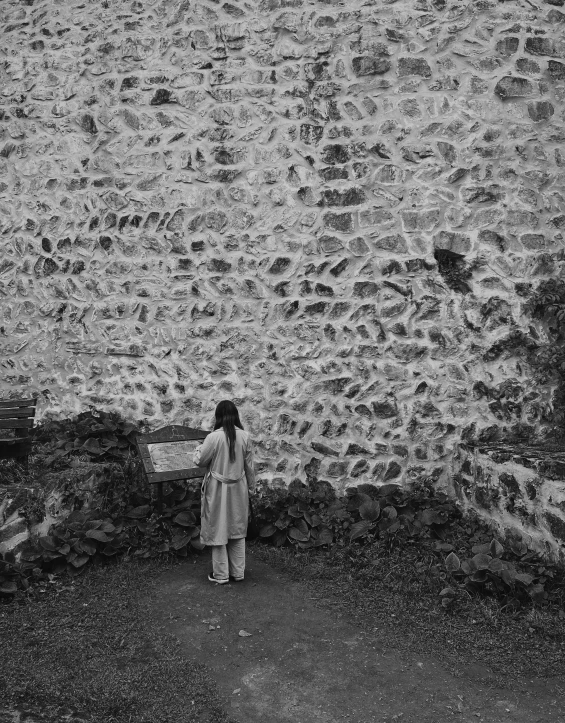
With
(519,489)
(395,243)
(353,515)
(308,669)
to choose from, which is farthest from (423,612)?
(395,243)

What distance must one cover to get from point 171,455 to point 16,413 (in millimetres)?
1285

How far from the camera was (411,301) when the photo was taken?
7.37 m

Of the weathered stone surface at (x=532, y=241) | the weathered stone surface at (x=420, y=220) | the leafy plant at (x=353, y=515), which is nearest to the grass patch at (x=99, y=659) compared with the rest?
the leafy plant at (x=353, y=515)

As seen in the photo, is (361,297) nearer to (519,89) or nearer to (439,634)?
(519,89)

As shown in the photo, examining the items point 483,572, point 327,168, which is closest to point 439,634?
point 483,572

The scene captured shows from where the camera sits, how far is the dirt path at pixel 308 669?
466 centimetres

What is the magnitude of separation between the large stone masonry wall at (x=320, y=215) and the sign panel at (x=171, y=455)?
2.54 feet

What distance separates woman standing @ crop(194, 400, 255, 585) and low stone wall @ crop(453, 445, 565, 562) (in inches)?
77.5

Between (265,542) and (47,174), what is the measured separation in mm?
4157

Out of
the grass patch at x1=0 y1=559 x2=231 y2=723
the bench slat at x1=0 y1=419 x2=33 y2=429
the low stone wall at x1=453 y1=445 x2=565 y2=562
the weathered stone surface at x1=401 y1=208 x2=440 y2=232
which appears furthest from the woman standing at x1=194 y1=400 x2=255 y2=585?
the weathered stone surface at x1=401 y1=208 x2=440 y2=232

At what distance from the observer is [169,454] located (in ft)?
22.8

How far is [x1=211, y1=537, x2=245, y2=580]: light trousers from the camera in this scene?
6395mm

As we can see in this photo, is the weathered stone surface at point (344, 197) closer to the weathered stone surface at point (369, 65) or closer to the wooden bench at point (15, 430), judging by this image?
the weathered stone surface at point (369, 65)

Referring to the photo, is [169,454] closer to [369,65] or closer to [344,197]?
[344,197]
